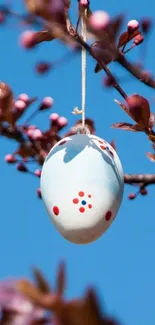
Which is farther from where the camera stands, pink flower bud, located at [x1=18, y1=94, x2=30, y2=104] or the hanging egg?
pink flower bud, located at [x1=18, y1=94, x2=30, y2=104]

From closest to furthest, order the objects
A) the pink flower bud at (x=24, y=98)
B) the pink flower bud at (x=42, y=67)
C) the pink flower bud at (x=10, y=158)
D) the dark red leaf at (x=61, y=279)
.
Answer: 1. the dark red leaf at (x=61, y=279)
2. the pink flower bud at (x=42, y=67)
3. the pink flower bud at (x=24, y=98)
4. the pink flower bud at (x=10, y=158)

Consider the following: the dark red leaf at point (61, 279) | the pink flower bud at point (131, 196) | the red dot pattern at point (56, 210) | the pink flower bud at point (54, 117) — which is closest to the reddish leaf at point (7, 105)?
the pink flower bud at point (54, 117)

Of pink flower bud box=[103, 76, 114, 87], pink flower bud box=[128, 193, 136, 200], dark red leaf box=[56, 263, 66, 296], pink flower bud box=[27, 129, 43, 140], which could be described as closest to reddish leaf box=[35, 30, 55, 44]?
pink flower bud box=[103, 76, 114, 87]

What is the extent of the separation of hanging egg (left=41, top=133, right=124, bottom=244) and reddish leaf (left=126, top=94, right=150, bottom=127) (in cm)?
11

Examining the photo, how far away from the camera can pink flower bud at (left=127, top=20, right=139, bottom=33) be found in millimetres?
1593

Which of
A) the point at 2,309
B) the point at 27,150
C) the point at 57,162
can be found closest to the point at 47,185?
the point at 57,162

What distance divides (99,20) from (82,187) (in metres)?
0.79

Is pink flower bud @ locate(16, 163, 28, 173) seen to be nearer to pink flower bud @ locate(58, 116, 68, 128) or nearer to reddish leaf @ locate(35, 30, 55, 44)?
pink flower bud @ locate(58, 116, 68, 128)

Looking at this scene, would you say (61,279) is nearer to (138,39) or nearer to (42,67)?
(42,67)

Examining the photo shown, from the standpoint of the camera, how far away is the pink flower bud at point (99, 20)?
33.9 inches

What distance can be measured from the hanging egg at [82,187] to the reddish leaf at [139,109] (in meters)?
0.11

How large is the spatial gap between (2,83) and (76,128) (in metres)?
0.25

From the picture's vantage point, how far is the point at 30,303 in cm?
39

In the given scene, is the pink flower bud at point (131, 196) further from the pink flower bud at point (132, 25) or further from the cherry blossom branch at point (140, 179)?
the pink flower bud at point (132, 25)
